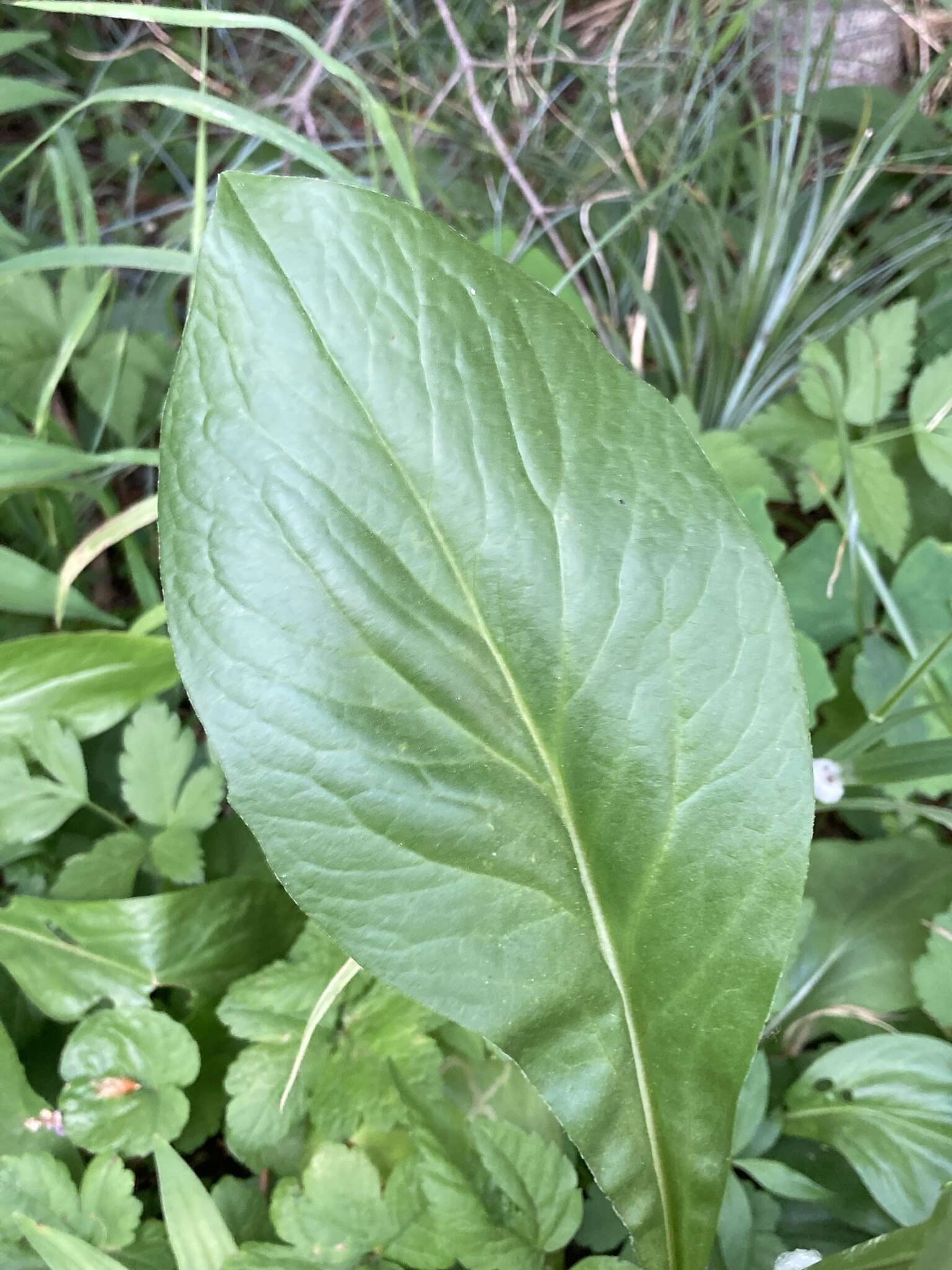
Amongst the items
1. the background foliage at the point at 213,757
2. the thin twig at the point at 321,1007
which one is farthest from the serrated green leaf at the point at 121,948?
the thin twig at the point at 321,1007

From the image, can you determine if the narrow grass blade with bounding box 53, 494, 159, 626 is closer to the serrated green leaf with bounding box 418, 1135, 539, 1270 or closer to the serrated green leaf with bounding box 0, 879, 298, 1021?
the serrated green leaf with bounding box 0, 879, 298, 1021

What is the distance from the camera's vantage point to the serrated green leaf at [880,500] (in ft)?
2.53

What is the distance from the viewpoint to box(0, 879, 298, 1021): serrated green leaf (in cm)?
65

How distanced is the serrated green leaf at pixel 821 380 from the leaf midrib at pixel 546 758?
20.5 inches

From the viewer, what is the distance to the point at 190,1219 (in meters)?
0.55

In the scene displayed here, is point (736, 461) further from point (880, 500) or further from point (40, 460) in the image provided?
point (40, 460)

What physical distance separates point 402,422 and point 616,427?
0.35 ft

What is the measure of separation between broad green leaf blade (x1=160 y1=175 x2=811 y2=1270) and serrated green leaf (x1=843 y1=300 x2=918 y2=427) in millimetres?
460

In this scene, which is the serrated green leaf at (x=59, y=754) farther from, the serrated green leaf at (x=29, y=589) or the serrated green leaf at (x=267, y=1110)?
the serrated green leaf at (x=267, y=1110)

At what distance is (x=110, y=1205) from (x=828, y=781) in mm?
580

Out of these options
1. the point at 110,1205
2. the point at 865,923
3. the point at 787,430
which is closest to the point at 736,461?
the point at 787,430

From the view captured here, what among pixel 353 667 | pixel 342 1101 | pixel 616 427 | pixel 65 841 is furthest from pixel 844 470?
pixel 65 841

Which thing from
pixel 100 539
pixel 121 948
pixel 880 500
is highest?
pixel 880 500

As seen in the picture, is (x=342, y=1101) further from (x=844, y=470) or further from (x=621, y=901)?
(x=844, y=470)
